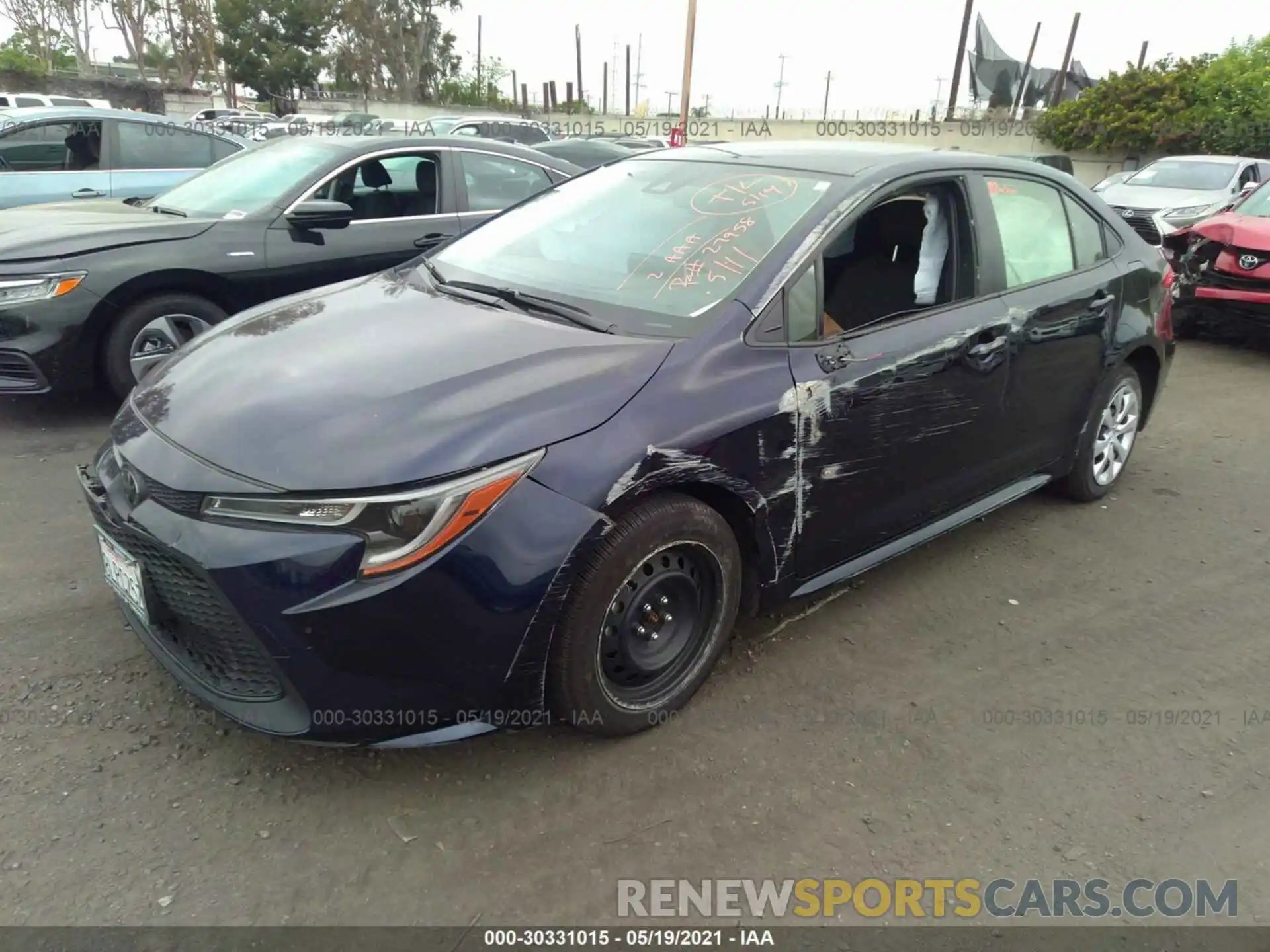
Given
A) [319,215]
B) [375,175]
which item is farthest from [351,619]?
[375,175]

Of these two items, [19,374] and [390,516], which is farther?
[19,374]

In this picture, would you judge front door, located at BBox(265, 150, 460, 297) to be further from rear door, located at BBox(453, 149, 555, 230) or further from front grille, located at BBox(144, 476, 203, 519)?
front grille, located at BBox(144, 476, 203, 519)

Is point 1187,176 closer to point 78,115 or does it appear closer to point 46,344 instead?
point 78,115

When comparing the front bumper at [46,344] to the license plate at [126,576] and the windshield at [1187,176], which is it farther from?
the windshield at [1187,176]

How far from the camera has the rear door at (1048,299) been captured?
11.7 feet

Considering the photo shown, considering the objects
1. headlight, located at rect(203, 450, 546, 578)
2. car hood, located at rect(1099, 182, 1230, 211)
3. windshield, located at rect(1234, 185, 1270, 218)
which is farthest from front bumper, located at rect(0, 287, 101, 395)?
car hood, located at rect(1099, 182, 1230, 211)

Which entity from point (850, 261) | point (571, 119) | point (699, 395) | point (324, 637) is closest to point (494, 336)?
point (699, 395)

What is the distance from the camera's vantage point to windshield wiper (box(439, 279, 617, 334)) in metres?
2.78

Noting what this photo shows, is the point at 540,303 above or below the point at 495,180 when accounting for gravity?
below

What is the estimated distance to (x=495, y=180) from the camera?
597 centimetres

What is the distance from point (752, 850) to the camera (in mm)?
2311

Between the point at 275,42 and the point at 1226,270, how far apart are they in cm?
5301

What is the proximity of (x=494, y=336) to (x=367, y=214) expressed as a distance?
3.33 metres
